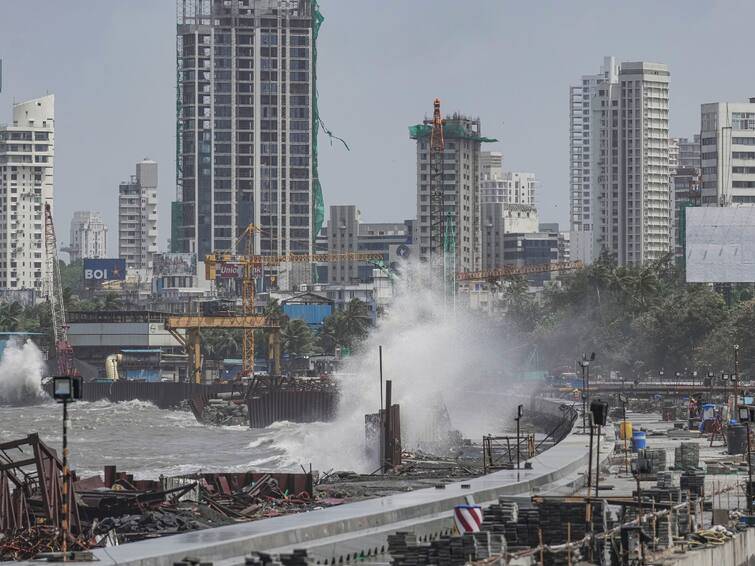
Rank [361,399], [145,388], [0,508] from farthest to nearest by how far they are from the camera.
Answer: [145,388] → [361,399] → [0,508]

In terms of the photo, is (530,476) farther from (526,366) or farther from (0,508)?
(526,366)

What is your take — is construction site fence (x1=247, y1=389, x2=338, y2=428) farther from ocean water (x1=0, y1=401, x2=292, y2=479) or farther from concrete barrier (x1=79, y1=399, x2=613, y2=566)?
concrete barrier (x1=79, y1=399, x2=613, y2=566)

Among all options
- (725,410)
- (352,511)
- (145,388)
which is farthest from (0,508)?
(145,388)

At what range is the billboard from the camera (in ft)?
481

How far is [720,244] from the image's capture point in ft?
487

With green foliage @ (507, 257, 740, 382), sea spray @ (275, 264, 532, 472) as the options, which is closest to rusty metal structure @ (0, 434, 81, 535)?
sea spray @ (275, 264, 532, 472)

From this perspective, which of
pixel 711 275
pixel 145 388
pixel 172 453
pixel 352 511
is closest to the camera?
pixel 352 511

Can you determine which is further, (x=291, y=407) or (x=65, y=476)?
(x=291, y=407)

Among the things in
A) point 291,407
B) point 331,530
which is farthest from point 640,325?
point 331,530

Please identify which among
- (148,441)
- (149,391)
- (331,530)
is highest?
(331,530)

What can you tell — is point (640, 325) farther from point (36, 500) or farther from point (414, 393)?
point (36, 500)

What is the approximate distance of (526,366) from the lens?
18800 cm

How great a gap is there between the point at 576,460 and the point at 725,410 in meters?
33.1

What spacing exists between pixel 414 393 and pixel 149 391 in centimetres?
9246
